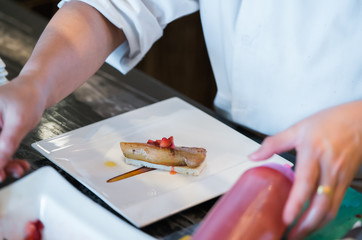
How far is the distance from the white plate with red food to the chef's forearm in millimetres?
104

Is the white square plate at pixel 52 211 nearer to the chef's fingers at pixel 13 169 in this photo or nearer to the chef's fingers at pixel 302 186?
the chef's fingers at pixel 13 169

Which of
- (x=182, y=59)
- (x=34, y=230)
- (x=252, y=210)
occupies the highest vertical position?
(x=252, y=210)

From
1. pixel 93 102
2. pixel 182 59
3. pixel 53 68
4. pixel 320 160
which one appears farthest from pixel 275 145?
pixel 182 59

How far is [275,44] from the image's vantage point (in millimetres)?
1093

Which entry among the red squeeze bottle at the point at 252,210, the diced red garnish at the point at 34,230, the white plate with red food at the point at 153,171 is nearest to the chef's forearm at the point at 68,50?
the white plate with red food at the point at 153,171

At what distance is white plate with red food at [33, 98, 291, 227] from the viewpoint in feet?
2.67

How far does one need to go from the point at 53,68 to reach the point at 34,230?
29cm

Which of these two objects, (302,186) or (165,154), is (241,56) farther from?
(302,186)

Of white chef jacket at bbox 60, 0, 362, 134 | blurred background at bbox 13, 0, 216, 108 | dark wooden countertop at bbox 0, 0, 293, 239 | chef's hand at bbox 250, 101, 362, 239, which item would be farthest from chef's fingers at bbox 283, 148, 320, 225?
blurred background at bbox 13, 0, 216, 108

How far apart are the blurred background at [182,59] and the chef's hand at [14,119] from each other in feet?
Result: 6.48

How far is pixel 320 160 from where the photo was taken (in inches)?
25.0

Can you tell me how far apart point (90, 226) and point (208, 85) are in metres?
2.16

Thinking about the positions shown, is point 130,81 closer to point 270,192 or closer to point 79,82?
point 79,82

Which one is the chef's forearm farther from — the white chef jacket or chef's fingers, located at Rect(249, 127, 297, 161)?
chef's fingers, located at Rect(249, 127, 297, 161)
